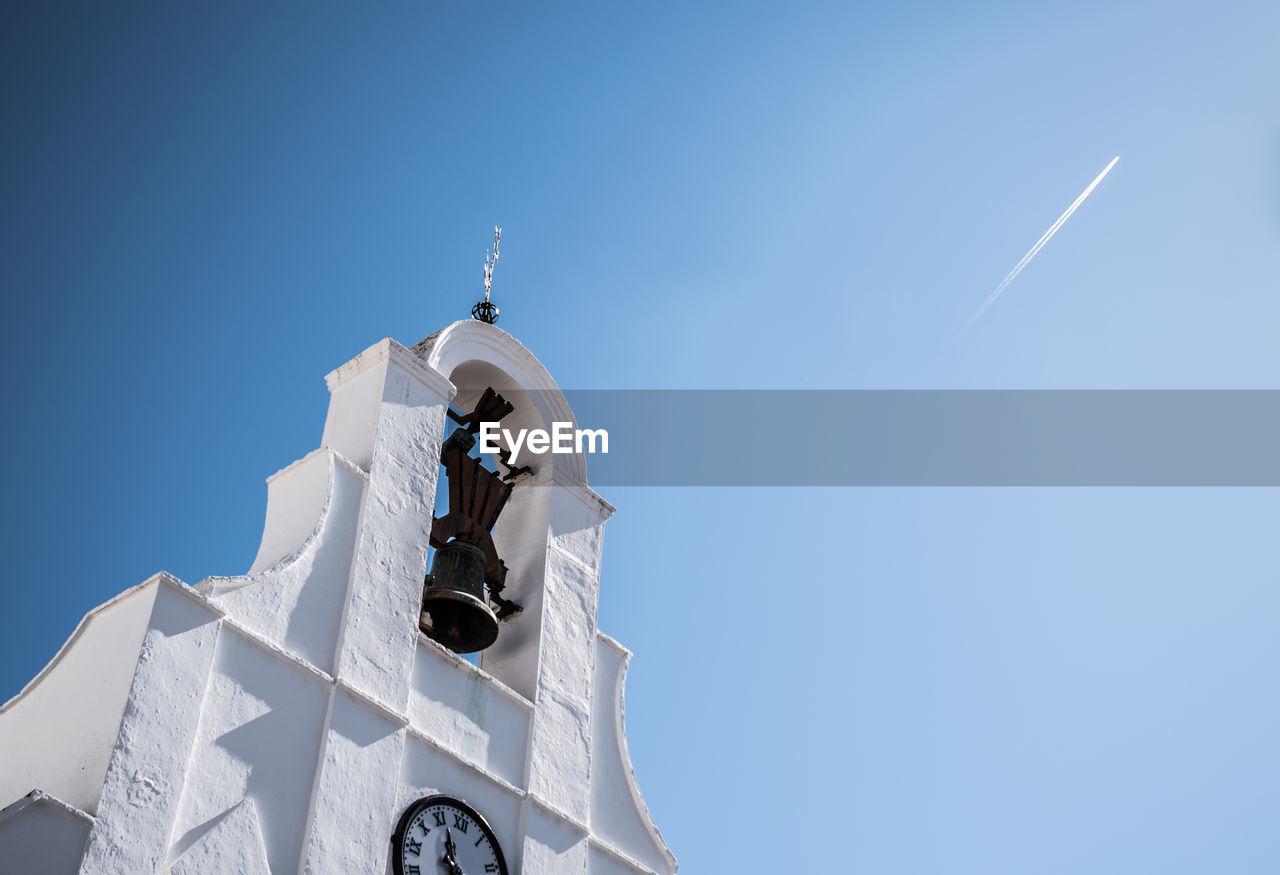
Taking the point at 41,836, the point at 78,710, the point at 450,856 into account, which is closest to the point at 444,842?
the point at 450,856

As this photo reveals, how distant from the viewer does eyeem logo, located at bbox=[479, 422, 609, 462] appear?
588 inches

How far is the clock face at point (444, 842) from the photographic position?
11.4 m

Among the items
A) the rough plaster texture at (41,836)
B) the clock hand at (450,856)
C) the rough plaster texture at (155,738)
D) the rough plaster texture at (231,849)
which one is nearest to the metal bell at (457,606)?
the clock hand at (450,856)

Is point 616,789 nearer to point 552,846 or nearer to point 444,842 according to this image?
point 552,846

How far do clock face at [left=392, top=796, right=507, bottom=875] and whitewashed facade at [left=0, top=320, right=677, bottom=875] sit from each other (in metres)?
0.13

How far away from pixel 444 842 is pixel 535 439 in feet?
15.0

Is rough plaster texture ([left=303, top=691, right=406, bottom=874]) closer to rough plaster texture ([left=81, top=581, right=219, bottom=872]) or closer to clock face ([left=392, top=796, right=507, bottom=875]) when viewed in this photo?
clock face ([left=392, top=796, right=507, bottom=875])

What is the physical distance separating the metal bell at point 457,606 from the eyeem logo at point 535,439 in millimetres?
1610

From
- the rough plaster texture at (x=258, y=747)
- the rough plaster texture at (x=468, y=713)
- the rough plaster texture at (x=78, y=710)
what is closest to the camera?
the rough plaster texture at (x=78, y=710)

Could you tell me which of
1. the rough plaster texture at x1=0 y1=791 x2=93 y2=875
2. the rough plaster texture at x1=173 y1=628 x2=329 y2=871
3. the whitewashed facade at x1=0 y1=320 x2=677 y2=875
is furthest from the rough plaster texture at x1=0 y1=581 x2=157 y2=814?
the rough plaster texture at x1=173 y1=628 x2=329 y2=871

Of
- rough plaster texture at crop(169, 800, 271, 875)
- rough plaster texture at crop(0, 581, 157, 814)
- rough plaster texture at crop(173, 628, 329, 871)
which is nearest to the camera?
rough plaster texture at crop(0, 581, 157, 814)

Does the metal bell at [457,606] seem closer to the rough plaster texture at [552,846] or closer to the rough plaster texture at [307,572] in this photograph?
the rough plaster texture at [307,572]

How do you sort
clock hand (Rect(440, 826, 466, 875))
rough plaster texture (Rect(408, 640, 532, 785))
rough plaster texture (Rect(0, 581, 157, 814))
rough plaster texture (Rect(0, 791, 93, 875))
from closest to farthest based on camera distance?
rough plaster texture (Rect(0, 791, 93, 875)) → rough plaster texture (Rect(0, 581, 157, 814)) → clock hand (Rect(440, 826, 466, 875)) → rough plaster texture (Rect(408, 640, 532, 785))

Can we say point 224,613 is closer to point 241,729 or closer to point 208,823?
point 241,729
